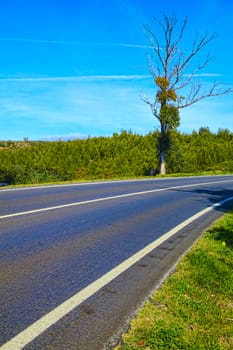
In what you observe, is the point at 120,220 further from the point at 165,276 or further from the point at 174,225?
the point at 165,276

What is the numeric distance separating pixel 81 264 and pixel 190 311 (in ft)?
5.95

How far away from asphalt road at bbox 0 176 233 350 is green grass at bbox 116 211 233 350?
187 millimetres

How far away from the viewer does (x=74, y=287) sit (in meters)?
4.06

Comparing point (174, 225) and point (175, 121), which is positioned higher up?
point (175, 121)

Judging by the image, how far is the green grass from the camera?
2.96m

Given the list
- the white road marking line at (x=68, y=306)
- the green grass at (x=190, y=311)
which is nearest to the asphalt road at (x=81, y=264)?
the white road marking line at (x=68, y=306)

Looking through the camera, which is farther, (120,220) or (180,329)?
(120,220)

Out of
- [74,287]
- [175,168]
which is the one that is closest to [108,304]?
[74,287]

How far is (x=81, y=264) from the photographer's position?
4852mm

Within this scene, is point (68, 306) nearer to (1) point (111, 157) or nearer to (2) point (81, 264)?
(2) point (81, 264)

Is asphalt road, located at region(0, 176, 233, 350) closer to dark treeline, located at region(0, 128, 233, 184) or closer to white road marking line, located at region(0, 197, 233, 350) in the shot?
white road marking line, located at region(0, 197, 233, 350)

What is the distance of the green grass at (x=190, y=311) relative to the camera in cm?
296

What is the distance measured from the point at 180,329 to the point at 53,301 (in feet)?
4.43

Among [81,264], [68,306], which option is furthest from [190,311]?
[81,264]
